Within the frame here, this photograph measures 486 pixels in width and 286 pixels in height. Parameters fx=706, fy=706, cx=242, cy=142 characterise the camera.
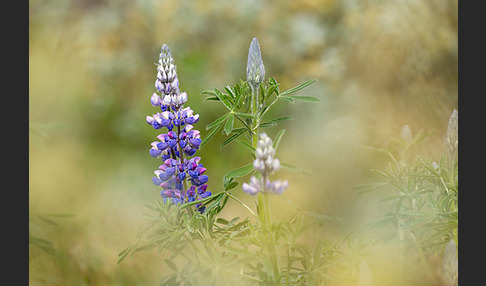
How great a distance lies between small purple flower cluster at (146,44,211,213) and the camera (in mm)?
908

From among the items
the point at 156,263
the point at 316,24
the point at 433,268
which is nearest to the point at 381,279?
the point at 433,268

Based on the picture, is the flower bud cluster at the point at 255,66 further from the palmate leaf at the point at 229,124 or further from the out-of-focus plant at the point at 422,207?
the out-of-focus plant at the point at 422,207

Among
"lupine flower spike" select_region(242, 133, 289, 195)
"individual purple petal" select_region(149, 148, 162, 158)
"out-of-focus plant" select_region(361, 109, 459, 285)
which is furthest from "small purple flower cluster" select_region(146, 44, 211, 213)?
"out-of-focus plant" select_region(361, 109, 459, 285)

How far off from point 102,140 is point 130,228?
231 millimetres

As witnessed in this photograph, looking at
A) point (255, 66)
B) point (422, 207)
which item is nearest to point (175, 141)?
point (255, 66)

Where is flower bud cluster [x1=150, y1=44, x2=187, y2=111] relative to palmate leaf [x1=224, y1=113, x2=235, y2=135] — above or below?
above

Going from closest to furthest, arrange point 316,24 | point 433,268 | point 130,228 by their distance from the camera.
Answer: point 433,268 → point 130,228 → point 316,24

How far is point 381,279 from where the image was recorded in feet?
3.23

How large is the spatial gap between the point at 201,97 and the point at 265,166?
624 mm

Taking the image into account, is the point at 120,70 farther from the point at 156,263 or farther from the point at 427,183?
the point at 427,183

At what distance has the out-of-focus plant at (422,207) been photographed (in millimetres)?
985

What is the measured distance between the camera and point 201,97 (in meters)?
1.36

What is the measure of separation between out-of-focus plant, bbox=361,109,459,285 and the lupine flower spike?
0.89ft

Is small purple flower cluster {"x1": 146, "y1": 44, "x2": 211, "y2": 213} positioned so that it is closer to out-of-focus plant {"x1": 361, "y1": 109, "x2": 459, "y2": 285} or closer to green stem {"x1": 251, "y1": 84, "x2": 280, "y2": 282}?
→ green stem {"x1": 251, "y1": 84, "x2": 280, "y2": 282}
